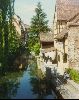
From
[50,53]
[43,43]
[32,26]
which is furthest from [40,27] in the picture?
[50,53]

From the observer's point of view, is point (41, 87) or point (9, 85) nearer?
point (41, 87)

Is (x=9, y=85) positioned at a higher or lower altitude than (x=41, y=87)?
higher

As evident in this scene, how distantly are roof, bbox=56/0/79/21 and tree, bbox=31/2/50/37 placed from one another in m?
25.8

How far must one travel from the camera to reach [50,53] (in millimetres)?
48688

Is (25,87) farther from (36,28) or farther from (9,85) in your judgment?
(36,28)

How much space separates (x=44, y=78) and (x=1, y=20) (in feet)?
30.6

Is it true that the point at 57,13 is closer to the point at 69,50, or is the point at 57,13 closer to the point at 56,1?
the point at 56,1

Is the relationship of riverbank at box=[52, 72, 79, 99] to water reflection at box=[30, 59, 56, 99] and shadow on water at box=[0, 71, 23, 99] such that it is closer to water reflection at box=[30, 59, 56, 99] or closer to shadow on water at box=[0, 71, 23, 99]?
water reflection at box=[30, 59, 56, 99]

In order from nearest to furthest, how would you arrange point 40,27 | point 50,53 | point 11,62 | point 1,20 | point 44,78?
1. point 1,20
2. point 44,78
3. point 11,62
4. point 50,53
5. point 40,27

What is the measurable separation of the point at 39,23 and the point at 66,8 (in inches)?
1086

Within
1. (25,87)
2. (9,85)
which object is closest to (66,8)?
(9,85)

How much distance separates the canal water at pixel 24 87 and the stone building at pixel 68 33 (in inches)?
148

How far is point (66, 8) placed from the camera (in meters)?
47.2

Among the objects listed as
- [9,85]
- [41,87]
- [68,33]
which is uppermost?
[68,33]
